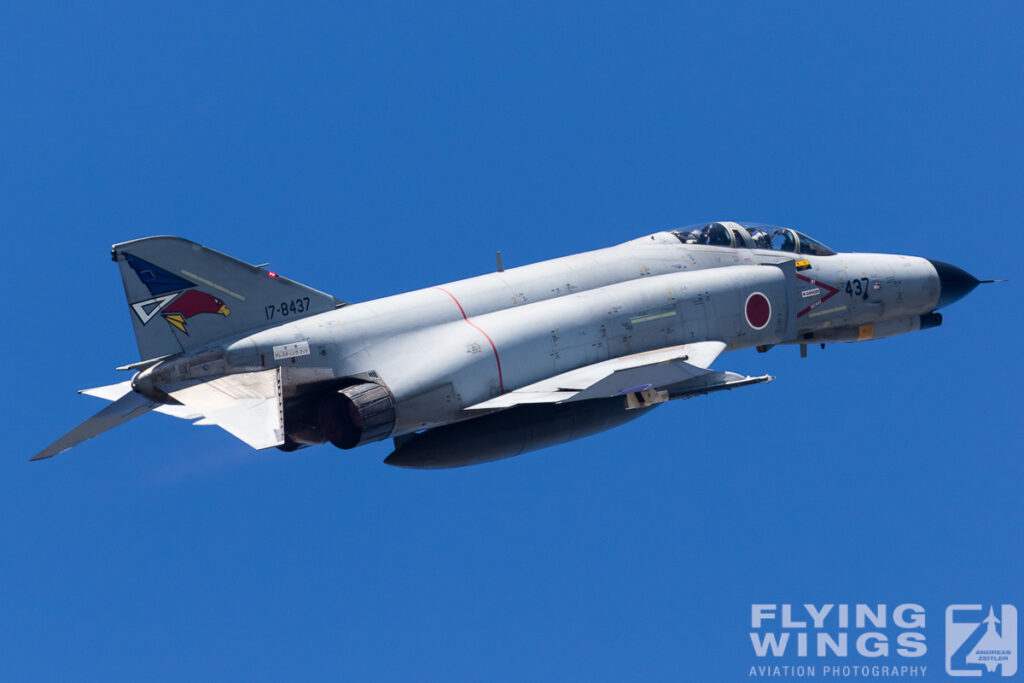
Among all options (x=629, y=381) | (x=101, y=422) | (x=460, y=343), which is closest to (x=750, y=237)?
(x=629, y=381)

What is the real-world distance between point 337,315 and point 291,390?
1050mm

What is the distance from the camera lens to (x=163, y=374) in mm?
16875

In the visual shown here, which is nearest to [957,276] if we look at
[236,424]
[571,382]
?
[571,382]

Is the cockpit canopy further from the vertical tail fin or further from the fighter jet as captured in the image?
the vertical tail fin

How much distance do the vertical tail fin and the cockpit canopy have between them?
6038 mm

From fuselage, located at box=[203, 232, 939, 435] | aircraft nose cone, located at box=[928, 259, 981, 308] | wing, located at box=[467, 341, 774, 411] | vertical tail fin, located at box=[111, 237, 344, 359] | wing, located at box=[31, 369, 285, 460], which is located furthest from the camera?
aircraft nose cone, located at box=[928, 259, 981, 308]

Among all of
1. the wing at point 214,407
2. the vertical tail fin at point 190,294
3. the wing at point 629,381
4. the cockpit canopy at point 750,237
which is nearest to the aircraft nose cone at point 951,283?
the cockpit canopy at point 750,237

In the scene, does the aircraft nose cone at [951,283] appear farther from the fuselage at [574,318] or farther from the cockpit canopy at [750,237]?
the cockpit canopy at [750,237]

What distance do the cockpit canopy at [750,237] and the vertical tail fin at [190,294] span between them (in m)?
6.04

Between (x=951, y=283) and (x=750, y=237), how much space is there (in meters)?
3.24

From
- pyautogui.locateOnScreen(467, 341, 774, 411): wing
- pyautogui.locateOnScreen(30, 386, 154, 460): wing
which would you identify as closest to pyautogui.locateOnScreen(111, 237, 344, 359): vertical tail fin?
pyautogui.locateOnScreen(30, 386, 154, 460): wing

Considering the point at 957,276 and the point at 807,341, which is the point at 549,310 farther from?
the point at 957,276

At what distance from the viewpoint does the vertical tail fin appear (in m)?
16.8

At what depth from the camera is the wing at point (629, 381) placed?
1808 centimetres
